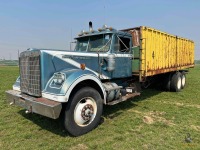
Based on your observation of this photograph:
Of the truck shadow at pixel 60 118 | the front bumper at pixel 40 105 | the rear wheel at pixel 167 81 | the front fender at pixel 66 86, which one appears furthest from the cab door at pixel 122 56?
the rear wheel at pixel 167 81

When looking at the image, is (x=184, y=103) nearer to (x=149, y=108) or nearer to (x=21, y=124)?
(x=149, y=108)

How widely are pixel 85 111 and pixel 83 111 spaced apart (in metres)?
0.06

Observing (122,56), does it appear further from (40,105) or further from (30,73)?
(40,105)

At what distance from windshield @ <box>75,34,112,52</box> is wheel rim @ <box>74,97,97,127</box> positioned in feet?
6.70

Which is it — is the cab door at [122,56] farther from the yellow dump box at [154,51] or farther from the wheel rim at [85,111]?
the wheel rim at [85,111]

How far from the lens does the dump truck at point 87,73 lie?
444 centimetres

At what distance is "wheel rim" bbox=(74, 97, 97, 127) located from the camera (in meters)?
4.62

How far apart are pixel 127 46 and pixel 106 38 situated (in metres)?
1.02

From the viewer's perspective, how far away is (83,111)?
470cm

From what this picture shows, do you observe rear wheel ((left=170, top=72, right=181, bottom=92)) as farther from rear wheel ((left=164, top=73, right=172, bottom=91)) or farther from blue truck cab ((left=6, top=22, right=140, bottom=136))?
blue truck cab ((left=6, top=22, right=140, bottom=136))

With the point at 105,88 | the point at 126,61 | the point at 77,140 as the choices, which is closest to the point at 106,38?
the point at 126,61

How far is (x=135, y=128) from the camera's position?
515 centimetres

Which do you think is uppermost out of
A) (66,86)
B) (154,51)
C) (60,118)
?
(154,51)

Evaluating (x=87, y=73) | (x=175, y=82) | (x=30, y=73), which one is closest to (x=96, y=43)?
(x=87, y=73)
